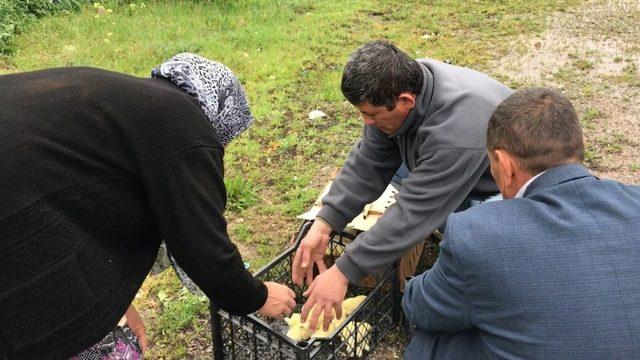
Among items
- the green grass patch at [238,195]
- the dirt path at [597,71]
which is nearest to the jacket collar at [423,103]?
the green grass patch at [238,195]

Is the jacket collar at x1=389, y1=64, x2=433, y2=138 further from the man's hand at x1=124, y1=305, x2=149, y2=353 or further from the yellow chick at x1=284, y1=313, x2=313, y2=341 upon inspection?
the man's hand at x1=124, y1=305, x2=149, y2=353

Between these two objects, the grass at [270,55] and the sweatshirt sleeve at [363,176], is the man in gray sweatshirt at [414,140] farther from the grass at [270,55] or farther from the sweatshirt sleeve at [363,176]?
the grass at [270,55]

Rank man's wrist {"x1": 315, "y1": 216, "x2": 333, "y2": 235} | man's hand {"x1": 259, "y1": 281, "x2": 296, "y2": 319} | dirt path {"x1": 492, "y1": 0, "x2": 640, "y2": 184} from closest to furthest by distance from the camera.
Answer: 1. man's hand {"x1": 259, "y1": 281, "x2": 296, "y2": 319}
2. man's wrist {"x1": 315, "y1": 216, "x2": 333, "y2": 235}
3. dirt path {"x1": 492, "y1": 0, "x2": 640, "y2": 184}

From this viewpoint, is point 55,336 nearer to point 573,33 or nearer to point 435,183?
point 435,183

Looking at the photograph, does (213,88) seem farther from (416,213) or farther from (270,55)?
(270,55)

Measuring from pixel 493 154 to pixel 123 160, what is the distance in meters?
1.00

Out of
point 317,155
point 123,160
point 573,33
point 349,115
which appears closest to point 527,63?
point 573,33

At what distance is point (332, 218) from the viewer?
270 centimetres

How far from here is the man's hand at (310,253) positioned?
257 centimetres

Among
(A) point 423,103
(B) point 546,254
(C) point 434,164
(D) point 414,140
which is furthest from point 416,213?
(B) point 546,254

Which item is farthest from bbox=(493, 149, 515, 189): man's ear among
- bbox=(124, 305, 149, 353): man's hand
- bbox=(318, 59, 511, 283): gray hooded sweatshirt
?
bbox=(124, 305, 149, 353): man's hand

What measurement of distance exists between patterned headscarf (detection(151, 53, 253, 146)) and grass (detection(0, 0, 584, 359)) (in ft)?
4.69

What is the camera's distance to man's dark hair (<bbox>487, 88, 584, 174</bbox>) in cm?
155

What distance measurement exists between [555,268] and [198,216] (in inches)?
35.4
